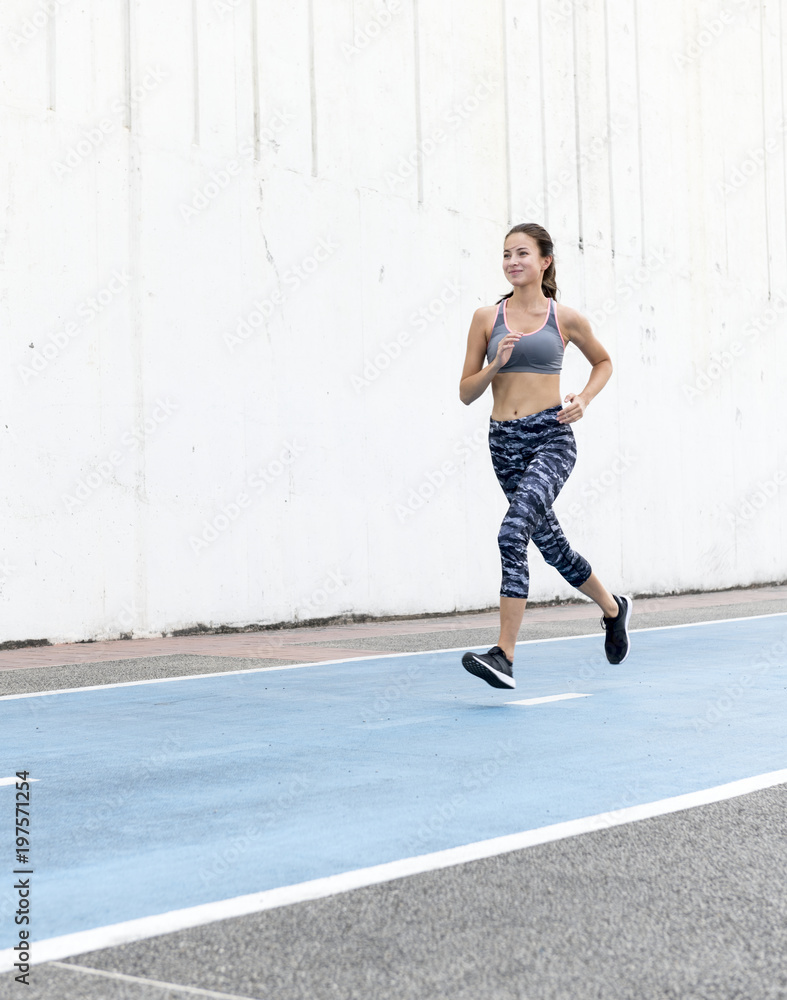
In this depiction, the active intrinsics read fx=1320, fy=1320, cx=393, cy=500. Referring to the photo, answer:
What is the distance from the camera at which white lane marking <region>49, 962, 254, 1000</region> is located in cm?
208

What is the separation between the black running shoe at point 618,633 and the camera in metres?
6.90

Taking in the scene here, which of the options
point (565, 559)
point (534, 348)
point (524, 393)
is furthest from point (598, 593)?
point (534, 348)

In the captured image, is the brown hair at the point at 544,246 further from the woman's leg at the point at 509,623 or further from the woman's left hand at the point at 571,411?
the woman's leg at the point at 509,623

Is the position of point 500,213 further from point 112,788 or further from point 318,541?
point 112,788

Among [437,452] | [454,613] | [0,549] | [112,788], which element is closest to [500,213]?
[437,452]

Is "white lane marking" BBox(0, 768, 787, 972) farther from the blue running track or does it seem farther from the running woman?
the running woman

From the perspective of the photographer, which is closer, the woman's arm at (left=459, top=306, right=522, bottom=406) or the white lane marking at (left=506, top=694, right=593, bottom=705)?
the white lane marking at (left=506, top=694, right=593, bottom=705)

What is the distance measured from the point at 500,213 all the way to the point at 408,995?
38.7 ft

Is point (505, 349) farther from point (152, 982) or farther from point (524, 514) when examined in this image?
point (152, 982)

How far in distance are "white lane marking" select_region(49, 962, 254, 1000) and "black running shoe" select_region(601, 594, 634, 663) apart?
4940 mm

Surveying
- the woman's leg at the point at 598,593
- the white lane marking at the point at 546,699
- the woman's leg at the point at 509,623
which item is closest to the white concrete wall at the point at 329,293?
the woman's leg at the point at 598,593

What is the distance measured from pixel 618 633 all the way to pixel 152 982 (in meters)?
5.06

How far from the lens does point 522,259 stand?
622cm

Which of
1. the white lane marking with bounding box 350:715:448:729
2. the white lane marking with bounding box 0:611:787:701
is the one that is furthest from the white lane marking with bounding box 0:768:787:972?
the white lane marking with bounding box 0:611:787:701
